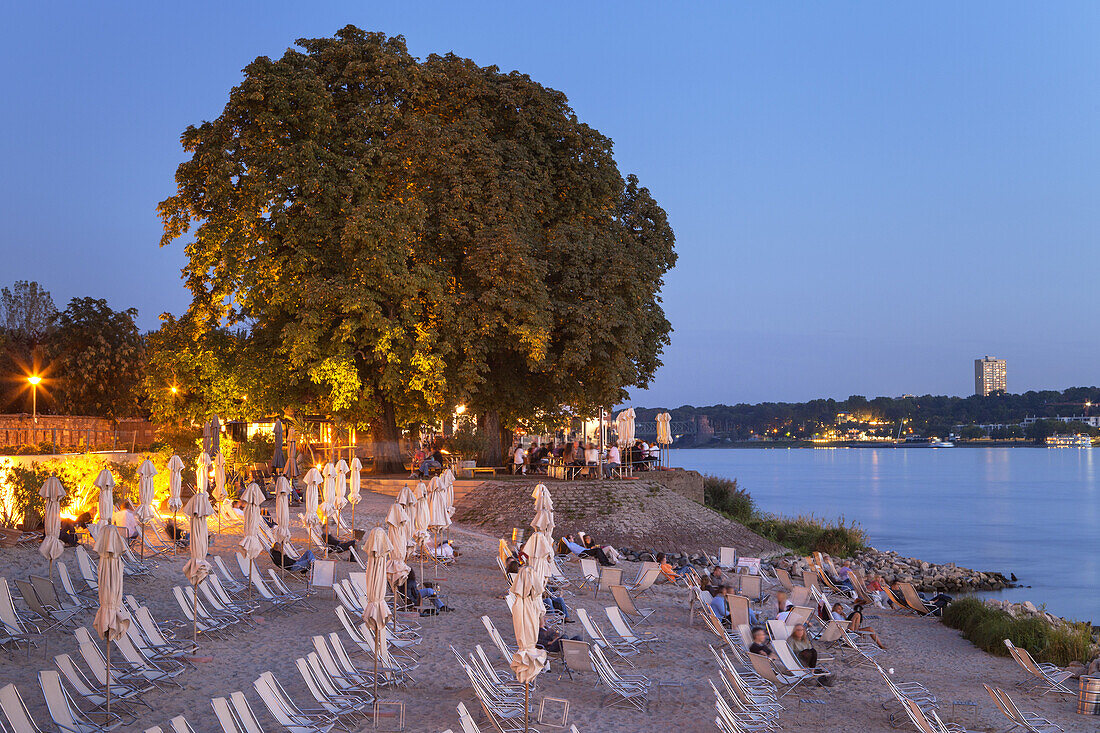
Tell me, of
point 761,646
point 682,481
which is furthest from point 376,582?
point 682,481

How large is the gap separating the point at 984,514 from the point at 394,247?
165 ft

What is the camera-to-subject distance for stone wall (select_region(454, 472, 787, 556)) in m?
26.3

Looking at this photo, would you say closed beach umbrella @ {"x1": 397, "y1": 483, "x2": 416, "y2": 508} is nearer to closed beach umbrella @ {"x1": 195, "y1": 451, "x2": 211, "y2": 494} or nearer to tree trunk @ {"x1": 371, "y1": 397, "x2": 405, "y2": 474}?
closed beach umbrella @ {"x1": 195, "y1": 451, "x2": 211, "y2": 494}

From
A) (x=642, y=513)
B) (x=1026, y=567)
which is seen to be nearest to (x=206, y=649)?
(x=642, y=513)

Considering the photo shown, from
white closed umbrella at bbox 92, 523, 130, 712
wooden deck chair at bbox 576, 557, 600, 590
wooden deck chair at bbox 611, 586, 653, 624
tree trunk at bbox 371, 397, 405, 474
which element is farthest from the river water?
white closed umbrella at bbox 92, 523, 130, 712

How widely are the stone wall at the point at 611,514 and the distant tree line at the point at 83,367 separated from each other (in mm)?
23632

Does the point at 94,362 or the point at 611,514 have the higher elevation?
the point at 94,362

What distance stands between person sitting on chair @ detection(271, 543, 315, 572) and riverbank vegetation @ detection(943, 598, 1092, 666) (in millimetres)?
12844

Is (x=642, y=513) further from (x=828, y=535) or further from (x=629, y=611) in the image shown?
(x=629, y=611)

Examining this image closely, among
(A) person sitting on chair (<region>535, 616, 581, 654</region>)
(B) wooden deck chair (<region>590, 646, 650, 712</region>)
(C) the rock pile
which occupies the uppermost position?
(A) person sitting on chair (<region>535, 616, 581, 654</region>)

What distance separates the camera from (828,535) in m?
32.2

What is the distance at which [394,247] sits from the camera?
1053 inches

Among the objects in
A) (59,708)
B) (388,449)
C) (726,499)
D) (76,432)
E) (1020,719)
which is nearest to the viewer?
(59,708)

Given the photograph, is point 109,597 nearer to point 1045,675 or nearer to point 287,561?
point 287,561
